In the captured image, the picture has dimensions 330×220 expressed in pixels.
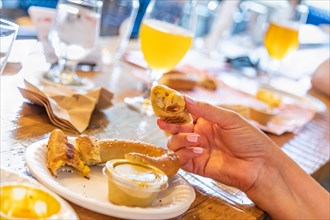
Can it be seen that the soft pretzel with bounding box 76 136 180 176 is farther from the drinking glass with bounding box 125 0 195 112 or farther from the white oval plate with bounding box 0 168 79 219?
the drinking glass with bounding box 125 0 195 112

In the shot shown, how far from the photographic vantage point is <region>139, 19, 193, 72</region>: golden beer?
128 cm

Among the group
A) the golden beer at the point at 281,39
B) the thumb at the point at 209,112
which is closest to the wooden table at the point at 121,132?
the thumb at the point at 209,112

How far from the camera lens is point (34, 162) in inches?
28.1

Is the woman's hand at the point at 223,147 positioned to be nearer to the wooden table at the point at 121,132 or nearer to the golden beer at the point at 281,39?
the wooden table at the point at 121,132

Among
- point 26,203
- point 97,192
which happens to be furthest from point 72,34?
point 26,203

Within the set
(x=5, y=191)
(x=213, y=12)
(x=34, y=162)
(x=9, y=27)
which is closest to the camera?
(x=5, y=191)

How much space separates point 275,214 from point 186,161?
7.3 inches

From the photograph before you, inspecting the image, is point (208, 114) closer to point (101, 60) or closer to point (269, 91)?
point (101, 60)

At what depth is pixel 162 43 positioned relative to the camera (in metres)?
1.28

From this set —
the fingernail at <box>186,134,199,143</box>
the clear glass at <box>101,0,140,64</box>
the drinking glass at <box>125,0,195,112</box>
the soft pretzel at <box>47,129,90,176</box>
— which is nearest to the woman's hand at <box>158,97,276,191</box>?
the fingernail at <box>186,134,199,143</box>

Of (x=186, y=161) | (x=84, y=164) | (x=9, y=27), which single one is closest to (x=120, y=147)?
(x=84, y=164)

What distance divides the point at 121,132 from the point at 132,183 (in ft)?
1.29

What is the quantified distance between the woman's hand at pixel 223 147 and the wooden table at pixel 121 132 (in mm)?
23

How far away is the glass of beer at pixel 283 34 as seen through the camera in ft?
6.06
